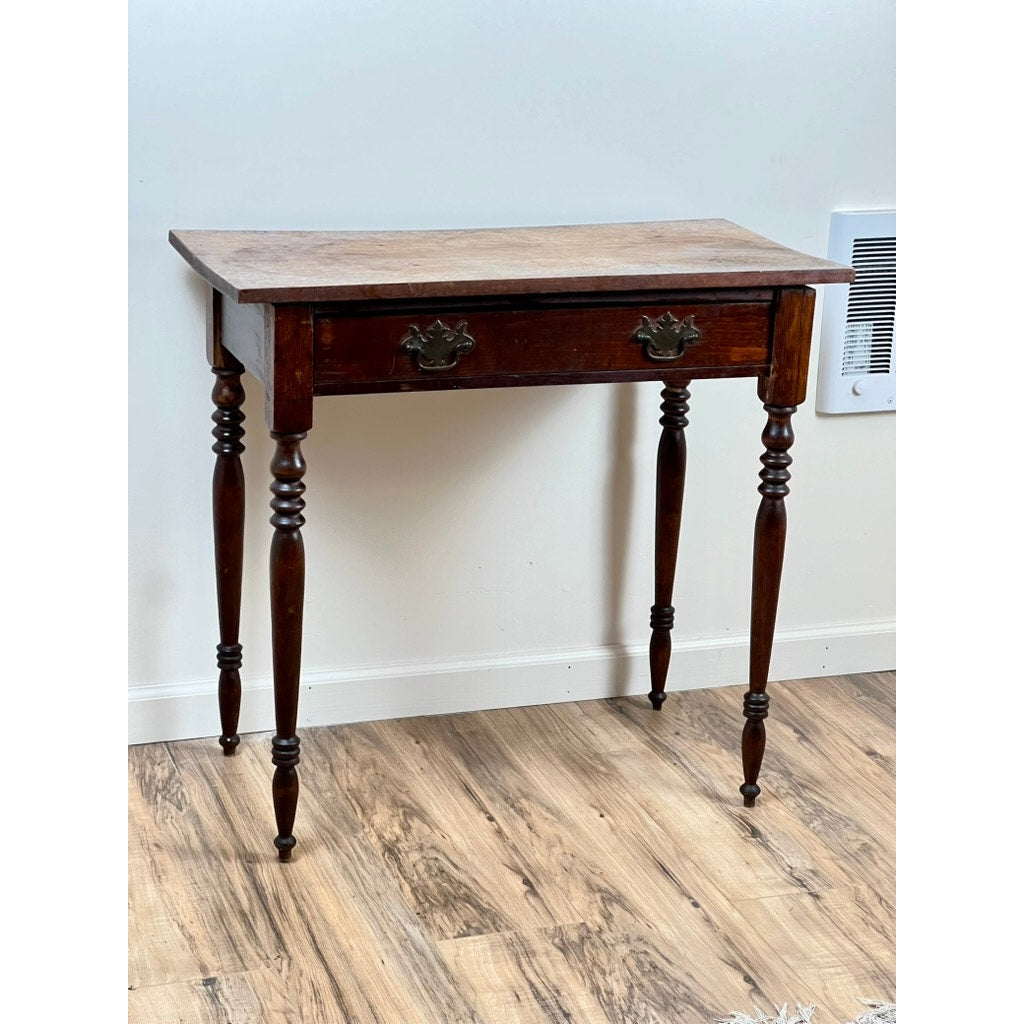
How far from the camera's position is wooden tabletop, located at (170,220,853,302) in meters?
1.55

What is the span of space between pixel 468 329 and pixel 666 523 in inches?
27.7

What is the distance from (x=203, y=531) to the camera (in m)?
2.06

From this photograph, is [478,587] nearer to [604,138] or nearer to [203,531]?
[203,531]

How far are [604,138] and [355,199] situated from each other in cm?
41

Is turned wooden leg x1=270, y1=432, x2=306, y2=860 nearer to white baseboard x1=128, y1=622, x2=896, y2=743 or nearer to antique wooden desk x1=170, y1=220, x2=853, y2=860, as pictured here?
antique wooden desk x1=170, y1=220, x2=853, y2=860

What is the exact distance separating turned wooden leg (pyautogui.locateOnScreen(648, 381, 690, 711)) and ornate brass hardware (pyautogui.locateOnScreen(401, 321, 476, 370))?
573mm

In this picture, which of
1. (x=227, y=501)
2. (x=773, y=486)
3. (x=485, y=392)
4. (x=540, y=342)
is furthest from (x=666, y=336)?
(x=227, y=501)

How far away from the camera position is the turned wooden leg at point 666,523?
7.04 ft

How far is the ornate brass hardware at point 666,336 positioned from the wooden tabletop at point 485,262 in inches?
1.9

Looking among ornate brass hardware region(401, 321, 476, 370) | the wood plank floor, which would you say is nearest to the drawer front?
ornate brass hardware region(401, 321, 476, 370)

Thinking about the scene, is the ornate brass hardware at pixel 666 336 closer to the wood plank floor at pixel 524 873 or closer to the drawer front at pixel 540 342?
the drawer front at pixel 540 342

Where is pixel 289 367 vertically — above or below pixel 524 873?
above

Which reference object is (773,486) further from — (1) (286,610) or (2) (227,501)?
(2) (227,501)

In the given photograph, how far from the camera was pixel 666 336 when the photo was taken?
1.67 metres
